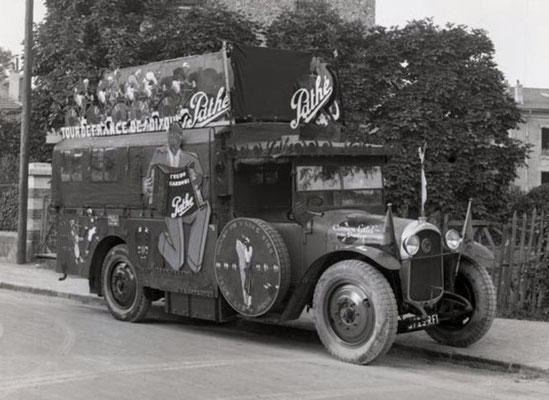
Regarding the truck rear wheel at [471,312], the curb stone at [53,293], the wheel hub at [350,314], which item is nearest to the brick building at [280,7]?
the curb stone at [53,293]

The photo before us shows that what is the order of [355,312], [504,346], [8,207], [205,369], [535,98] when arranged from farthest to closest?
[535,98], [8,207], [504,346], [355,312], [205,369]

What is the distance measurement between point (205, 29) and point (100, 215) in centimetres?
1214

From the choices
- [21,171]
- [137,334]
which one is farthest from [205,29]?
[137,334]

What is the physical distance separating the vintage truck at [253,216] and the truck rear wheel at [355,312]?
0.05 ft

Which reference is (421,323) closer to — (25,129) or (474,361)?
(474,361)

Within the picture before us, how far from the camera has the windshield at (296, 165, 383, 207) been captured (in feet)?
28.8

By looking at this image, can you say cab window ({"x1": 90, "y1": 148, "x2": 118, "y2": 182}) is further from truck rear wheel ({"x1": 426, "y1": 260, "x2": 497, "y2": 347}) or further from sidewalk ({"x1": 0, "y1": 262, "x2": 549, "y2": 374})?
truck rear wheel ({"x1": 426, "y1": 260, "x2": 497, "y2": 347})

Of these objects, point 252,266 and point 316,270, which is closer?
point 316,270

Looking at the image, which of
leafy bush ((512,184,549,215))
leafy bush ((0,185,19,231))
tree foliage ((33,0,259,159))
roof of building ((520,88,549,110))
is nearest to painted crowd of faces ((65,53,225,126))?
leafy bush ((0,185,19,231))

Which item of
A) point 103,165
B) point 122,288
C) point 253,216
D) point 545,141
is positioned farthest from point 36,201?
point 545,141

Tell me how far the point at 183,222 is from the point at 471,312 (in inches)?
150

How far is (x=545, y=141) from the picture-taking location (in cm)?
5322

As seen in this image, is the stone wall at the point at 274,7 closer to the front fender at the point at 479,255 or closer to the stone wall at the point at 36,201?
the stone wall at the point at 36,201

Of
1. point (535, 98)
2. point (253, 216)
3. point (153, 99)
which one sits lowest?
point (253, 216)
